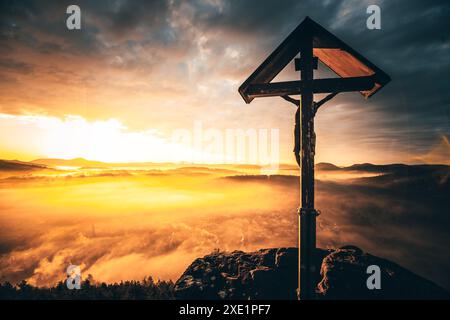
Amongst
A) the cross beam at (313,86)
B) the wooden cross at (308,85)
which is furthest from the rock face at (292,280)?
the cross beam at (313,86)

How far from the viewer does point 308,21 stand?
5.43m

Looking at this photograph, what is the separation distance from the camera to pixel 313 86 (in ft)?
17.7

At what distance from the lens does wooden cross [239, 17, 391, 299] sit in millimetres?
5094

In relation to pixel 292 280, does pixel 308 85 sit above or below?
above

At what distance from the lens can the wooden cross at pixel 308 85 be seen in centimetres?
509

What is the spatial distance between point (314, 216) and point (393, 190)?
85.6m

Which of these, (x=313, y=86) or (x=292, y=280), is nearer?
(x=313, y=86)

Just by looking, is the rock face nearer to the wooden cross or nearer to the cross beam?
the wooden cross

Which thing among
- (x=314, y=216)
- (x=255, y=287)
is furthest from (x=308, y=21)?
(x=255, y=287)

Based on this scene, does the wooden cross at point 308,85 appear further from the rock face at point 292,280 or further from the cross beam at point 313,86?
the rock face at point 292,280

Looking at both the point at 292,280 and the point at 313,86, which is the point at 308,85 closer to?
the point at 313,86

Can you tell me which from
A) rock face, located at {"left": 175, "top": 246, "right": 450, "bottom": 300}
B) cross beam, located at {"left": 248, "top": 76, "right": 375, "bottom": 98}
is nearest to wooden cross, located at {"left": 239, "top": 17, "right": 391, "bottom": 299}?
cross beam, located at {"left": 248, "top": 76, "right": 375, "bottom": 98}

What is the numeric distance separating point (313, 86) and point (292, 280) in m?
5.47

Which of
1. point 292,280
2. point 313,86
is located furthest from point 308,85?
point 292,280
